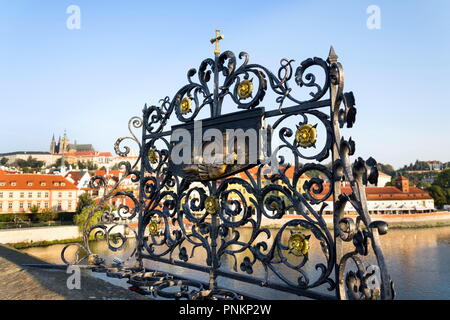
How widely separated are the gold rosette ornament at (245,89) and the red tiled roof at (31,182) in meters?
34.1

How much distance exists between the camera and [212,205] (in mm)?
2980

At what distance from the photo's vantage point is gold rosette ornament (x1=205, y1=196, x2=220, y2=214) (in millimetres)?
2969

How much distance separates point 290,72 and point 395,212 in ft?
132

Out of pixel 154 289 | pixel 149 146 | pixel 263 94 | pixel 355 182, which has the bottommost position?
pixel 154 289

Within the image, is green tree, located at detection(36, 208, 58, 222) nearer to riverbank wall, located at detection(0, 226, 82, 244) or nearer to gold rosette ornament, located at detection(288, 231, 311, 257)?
riverbank wall, located at detection(0, 226, 82, 244)

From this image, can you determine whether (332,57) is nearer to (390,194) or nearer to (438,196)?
(390,194)

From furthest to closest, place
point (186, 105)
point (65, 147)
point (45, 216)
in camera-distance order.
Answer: point (65, 147)
point (45, 216)
point (186, 105)

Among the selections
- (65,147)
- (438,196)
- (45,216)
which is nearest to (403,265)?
(45,216)

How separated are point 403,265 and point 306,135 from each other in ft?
62.6

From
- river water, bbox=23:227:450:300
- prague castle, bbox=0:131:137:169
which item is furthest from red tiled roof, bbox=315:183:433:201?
prague castle, bbox=0:131:137:169

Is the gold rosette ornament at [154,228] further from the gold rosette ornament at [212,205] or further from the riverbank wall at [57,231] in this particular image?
the riverbank wall at [57,231]

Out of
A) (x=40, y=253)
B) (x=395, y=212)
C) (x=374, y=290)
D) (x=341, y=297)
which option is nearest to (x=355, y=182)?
(x=374, y=290)
